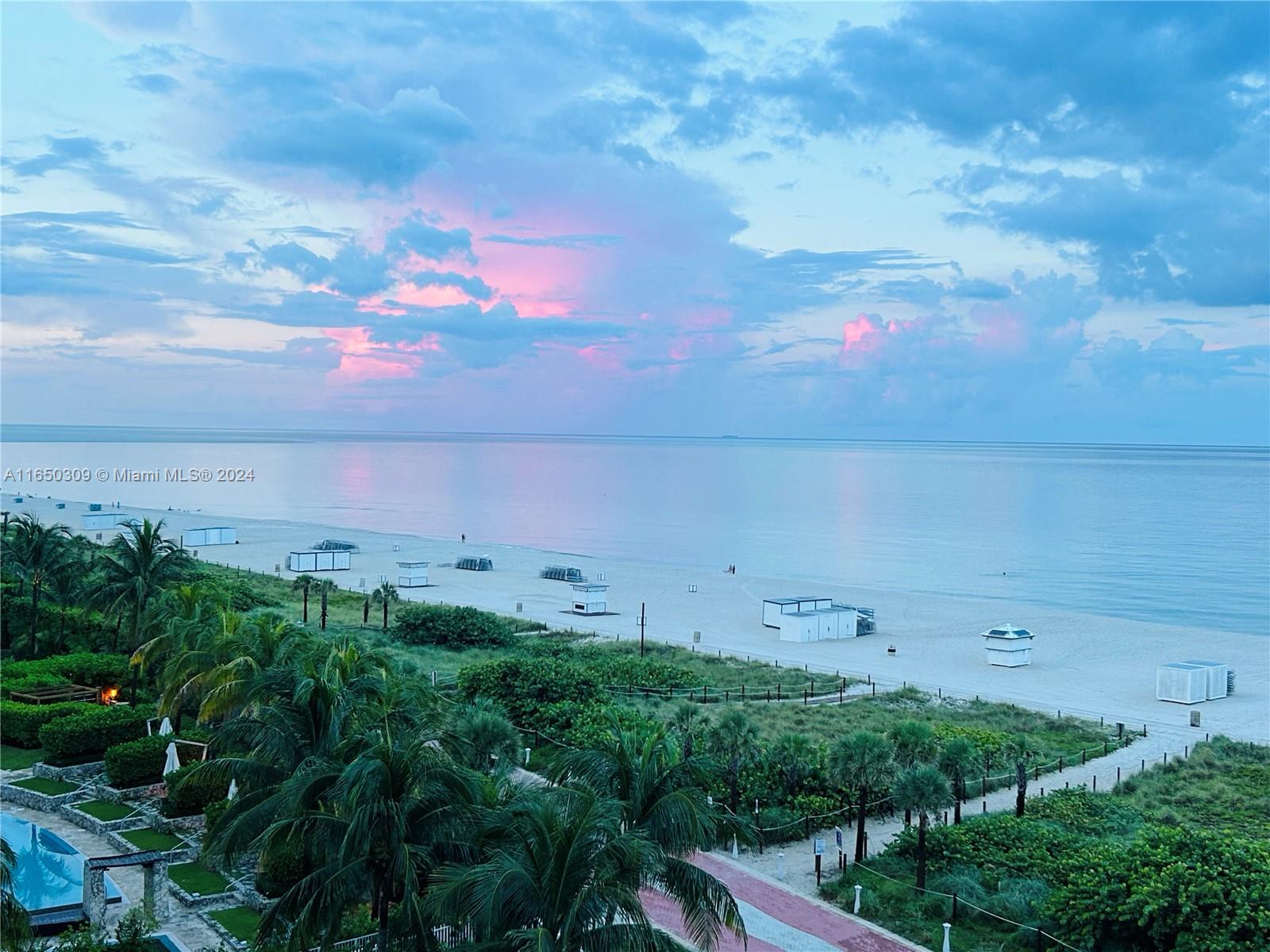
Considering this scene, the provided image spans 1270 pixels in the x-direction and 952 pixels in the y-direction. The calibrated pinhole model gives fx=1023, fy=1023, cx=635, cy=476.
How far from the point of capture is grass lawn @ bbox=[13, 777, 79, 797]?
23.9 m

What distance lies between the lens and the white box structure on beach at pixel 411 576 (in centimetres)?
6512

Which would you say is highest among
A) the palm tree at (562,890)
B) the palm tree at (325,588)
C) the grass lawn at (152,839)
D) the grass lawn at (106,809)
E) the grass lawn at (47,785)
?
the palm tree at (562,890)

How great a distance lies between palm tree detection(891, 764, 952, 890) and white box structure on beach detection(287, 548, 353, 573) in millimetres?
57845

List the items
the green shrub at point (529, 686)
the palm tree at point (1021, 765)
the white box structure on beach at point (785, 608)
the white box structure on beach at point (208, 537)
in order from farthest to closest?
the white box structure on beach at point (208, 537)
the white box structure on beach at point (785, 608)
the green shrub at point (529, 686)
the palm tree at point (1021, 765)

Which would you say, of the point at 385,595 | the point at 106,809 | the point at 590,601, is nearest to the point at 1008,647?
the point at 590,601

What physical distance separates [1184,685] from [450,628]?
30306 mm

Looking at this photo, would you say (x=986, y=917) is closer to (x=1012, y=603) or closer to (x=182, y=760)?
(x=182, y=760)

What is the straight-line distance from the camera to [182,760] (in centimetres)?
2455

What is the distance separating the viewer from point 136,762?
23.8m

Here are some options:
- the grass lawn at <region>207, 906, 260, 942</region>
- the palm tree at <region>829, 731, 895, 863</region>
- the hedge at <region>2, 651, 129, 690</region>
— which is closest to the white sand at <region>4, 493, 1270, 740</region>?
the palm tree at <region>829, 731, 895, 863</region>

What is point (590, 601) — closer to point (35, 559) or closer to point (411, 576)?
point (411, 576)

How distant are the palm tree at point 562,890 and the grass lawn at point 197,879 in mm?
8791

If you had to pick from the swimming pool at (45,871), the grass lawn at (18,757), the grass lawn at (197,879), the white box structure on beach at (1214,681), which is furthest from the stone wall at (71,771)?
the white box structure on beach at (1214,681)

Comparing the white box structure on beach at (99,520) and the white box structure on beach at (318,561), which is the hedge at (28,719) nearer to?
the white box structure on beach at (318,561)
